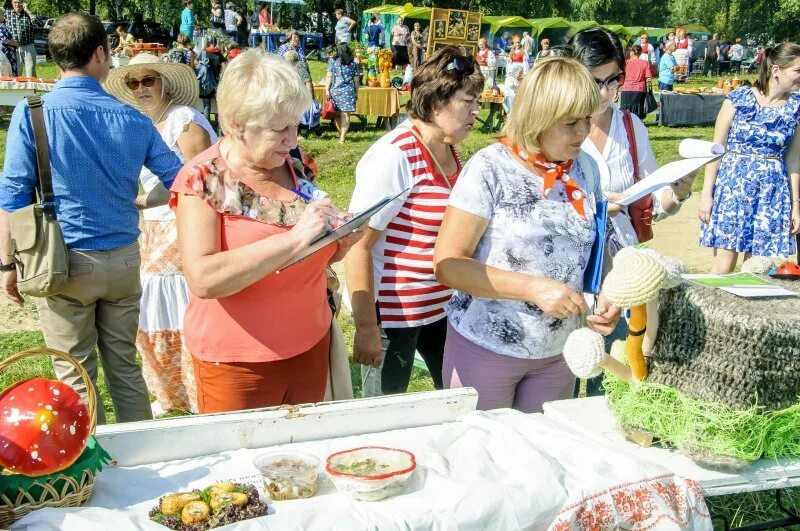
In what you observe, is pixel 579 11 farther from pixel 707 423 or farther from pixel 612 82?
pixel 707 423

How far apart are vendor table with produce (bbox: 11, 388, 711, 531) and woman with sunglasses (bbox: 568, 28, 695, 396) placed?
1.19 metres

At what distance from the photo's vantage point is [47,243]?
292 centimetres

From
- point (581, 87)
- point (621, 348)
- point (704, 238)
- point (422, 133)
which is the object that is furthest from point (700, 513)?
point (704, 238)

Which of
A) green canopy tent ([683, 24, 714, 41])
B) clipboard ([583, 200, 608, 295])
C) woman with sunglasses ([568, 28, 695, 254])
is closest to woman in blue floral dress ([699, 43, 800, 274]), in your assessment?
woman with sunglasses ([568, 28, 695, 254])

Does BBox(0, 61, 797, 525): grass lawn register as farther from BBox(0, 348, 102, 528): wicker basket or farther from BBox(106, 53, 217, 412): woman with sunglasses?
BBox(0, 348, 102, 528): wicker basket

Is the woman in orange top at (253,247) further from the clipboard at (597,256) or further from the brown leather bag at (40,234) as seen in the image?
the brown leather bag at (40,234)

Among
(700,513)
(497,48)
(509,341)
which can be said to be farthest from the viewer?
(497,48)

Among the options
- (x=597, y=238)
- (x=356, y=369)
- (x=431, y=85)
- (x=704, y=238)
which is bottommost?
(x=356, y=369)

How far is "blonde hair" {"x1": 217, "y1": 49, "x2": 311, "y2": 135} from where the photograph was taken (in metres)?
2.12

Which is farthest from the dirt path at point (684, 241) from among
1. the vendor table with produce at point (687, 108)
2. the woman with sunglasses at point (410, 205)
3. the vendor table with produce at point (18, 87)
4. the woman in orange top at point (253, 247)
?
the vendor table with produce at point (18, 87)

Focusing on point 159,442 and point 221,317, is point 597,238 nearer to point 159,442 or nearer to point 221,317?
point 221,317

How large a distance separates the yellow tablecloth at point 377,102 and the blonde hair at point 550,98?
11.7 meters

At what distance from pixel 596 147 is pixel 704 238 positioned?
2.28 m

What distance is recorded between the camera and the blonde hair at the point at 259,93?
83.7 inches
